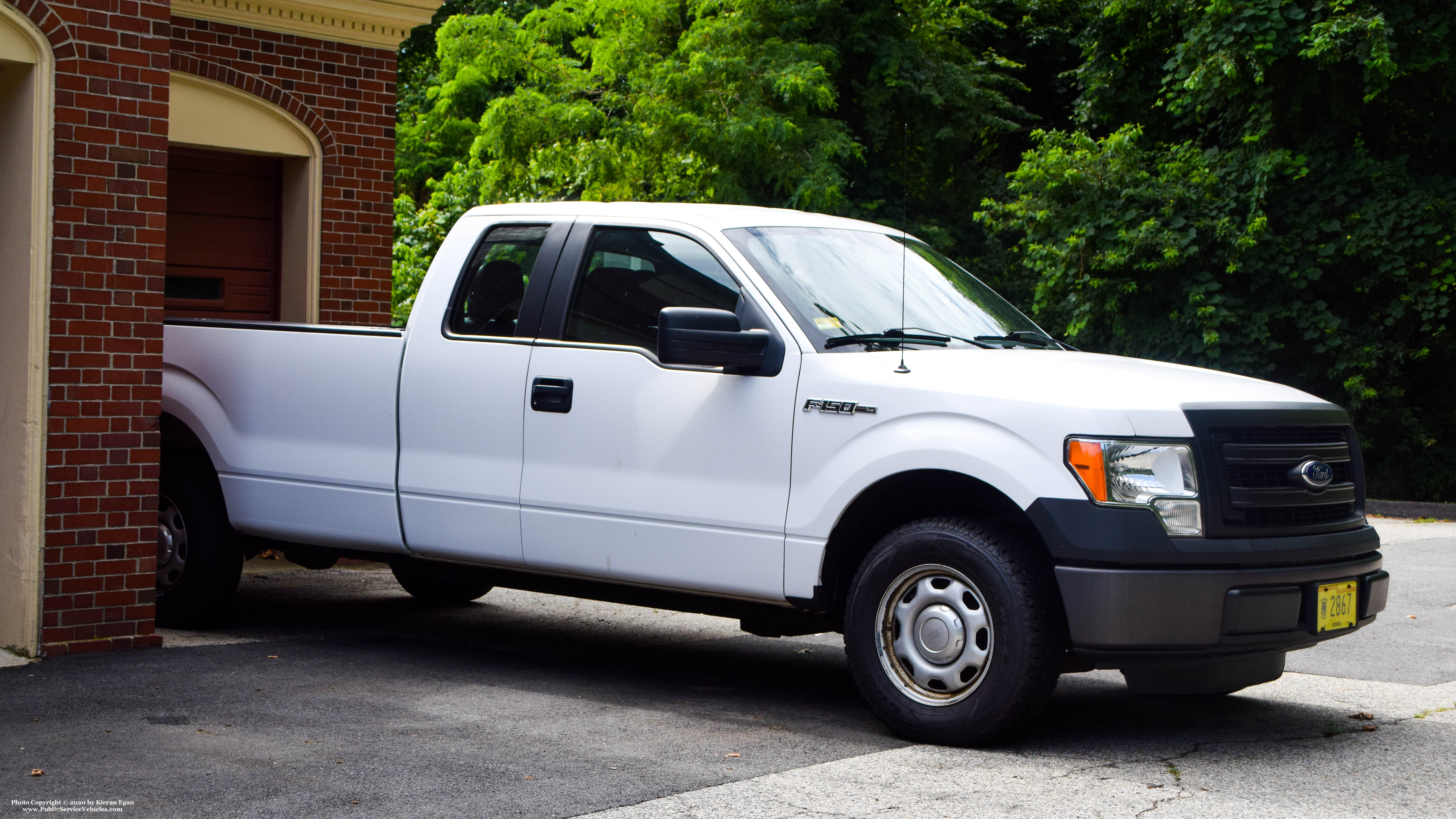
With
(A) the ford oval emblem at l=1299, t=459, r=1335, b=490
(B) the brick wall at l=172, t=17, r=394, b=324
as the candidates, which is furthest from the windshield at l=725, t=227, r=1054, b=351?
(B) the brick wall at l=172, t=17, r=394, b=324

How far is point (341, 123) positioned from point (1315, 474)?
7.71 metres

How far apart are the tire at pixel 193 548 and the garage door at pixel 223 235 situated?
2.84m

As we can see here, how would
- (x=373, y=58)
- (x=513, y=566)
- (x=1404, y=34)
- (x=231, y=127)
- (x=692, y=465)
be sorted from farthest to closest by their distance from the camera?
1. (x=1404, y=34)
2. (x=373, y=58)
3. (x=231, y=127)
4. (x=513, y=566)
5. (x=692, y=465)

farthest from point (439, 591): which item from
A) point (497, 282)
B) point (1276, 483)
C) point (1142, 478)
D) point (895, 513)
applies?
point (1276, 483)

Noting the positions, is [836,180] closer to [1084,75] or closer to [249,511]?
[1084,75]

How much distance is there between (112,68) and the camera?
7.01 meters

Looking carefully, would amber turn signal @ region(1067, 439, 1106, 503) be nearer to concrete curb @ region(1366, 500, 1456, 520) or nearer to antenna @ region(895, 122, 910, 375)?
antenna @ region(895, 122, 910, 375)

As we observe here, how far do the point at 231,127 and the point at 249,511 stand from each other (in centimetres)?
400

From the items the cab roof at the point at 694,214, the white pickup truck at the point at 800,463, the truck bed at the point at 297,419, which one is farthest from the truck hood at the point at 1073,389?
the truck bed at the point at 297,419

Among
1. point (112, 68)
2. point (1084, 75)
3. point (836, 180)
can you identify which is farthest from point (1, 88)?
point (1084, 75)

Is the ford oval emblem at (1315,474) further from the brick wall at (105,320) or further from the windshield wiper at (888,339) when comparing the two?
the brick wall at (105,320)

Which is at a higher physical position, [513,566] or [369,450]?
[369,450]

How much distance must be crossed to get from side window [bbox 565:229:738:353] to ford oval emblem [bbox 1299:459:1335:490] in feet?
Result: 7.38

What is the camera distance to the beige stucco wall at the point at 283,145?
34.0 feet
